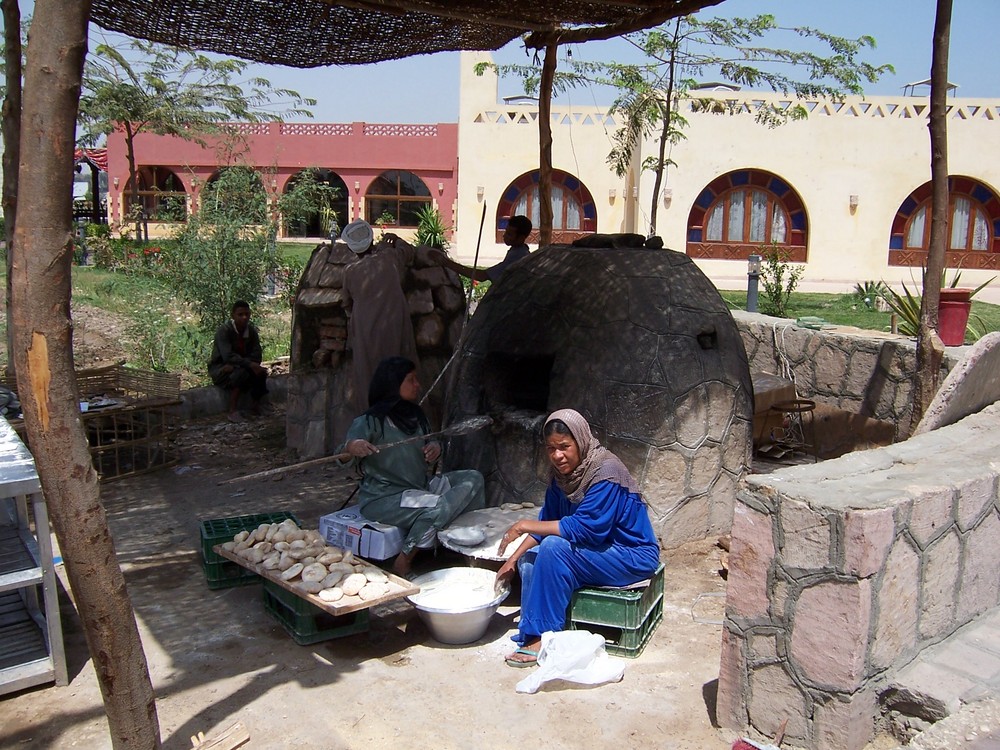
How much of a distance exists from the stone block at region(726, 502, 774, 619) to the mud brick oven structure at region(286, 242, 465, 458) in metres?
4.43

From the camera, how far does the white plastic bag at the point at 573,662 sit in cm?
390

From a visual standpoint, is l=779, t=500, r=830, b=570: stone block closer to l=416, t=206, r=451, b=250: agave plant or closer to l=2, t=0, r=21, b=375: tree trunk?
l=2, t=0, r=21, b=375: tree trunk

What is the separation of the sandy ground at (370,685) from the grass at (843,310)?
881cm

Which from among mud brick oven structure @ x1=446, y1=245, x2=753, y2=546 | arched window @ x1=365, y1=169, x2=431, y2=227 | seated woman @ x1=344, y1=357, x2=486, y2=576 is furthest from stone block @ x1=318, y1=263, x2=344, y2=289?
arched window @ x1=365, y1=169, x2=431, y2=227

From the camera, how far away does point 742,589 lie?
329 cm

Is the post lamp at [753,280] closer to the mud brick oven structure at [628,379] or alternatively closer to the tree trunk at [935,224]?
the tree trunk at [935,224]

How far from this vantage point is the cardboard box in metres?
4.75

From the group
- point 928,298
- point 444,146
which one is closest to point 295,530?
point 928,298

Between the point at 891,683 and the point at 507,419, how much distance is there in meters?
2.92

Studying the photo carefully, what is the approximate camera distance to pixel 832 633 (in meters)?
3.04

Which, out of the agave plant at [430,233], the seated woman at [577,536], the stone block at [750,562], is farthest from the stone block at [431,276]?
the agave plant at [430,233]

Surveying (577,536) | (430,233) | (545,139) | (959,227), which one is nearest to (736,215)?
(959,227)

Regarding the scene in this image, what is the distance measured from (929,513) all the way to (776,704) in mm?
872

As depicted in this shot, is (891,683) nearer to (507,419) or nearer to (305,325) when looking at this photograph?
(507,419)
